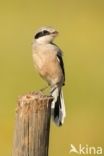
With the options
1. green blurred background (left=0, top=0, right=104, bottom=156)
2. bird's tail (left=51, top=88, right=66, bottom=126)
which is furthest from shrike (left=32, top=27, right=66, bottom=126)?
green blurred background (left=0, top=0, right=104, bottom=156)

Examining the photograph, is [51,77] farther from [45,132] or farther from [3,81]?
[3,81]

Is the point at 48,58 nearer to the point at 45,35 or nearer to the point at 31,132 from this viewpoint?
the point at 45,35

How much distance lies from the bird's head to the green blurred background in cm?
164

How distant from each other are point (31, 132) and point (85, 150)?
393 centimetres

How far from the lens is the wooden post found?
558cm

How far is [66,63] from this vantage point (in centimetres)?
1241

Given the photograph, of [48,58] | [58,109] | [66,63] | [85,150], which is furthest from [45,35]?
[66,63]

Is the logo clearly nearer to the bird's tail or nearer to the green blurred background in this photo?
the green blurred background

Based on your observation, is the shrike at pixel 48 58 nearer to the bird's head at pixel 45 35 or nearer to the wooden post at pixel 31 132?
the bird's head at pixel 45 35

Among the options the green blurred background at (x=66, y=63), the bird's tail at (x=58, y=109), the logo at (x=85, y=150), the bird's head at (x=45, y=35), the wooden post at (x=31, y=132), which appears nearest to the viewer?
the wooden post at (x=31, y=132)

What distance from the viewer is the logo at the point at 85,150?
929 cm

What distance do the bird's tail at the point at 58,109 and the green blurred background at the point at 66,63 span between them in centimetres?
118

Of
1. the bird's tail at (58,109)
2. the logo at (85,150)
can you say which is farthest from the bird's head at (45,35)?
the logo at (85,150)

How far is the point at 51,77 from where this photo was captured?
8086mm
